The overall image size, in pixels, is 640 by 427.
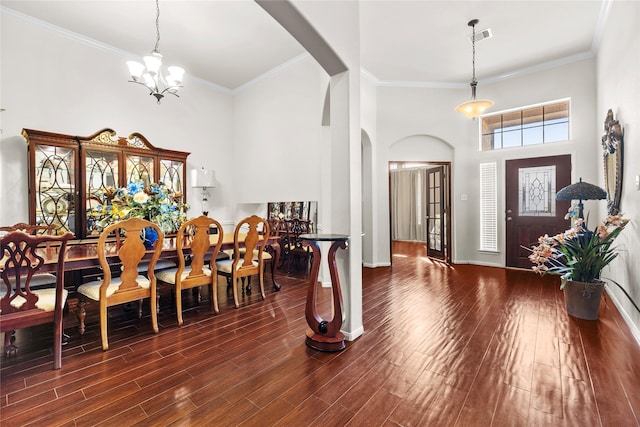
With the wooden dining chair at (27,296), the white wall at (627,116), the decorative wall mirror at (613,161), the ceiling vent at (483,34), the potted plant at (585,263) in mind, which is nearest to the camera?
the wooden dining chair at (27,296)

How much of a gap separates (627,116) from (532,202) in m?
2.42

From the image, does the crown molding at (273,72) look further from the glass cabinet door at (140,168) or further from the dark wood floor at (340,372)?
the dark wood floor at (340,372)

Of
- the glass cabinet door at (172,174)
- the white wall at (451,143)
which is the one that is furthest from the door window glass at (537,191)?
the glass cabinet door at (172,174)

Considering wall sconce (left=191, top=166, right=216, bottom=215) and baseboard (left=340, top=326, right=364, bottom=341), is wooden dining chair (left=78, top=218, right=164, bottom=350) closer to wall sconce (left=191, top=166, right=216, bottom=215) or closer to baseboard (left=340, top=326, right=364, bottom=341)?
baseboard (left=340, top=326, right=364, bottom=341)

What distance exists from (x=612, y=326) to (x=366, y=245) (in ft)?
10.8

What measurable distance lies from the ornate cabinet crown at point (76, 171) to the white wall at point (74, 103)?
34 cm

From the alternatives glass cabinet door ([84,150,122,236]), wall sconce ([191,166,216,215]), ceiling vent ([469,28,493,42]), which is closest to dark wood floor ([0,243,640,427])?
glass cabinet door ([84,150,122,236])

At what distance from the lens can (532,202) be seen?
4.95m

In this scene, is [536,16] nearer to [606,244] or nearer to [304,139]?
[606,244]

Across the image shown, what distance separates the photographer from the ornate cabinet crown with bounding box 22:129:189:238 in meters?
3.57

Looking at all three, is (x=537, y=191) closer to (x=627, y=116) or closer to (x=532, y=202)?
(x=532, y=202)

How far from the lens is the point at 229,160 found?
19.8 ft

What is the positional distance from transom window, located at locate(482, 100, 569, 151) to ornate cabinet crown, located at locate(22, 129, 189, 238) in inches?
232

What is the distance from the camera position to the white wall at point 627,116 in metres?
2.50
